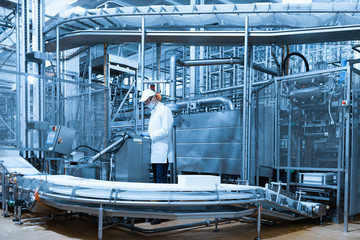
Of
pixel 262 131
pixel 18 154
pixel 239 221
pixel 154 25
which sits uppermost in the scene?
pixel 154 25

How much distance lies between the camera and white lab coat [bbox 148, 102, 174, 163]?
12.9 ft

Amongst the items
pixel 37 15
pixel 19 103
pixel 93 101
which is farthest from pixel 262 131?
pixel 37 15

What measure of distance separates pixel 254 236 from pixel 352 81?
7.44ft

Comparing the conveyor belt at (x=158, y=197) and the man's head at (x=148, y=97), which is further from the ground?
the man's head at (x=148, y=97)

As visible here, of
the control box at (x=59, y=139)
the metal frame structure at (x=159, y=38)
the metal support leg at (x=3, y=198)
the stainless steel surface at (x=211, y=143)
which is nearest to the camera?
the metal support leg at (x=3, y=198)

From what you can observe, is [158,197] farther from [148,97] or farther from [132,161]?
[148,97]

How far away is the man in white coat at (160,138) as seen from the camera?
3.92 meters

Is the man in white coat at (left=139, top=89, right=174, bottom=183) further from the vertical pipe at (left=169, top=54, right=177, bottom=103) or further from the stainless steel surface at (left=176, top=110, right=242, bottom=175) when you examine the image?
the stainless steel surface at (left=176, top=110, right=242, bottom=175)

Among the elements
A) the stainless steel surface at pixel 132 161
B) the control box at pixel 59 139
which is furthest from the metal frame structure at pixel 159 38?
the stainless steel surface at pixel 132 161

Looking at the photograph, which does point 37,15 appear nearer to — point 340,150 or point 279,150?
point 279,150

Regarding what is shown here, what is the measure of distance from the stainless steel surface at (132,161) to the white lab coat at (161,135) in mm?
191

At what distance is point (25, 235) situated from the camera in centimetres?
326

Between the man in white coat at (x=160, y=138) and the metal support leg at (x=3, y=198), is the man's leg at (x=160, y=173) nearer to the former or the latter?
the man in white coat at (x=160, y=138)

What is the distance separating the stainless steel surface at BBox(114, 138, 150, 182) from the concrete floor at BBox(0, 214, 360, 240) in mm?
583
